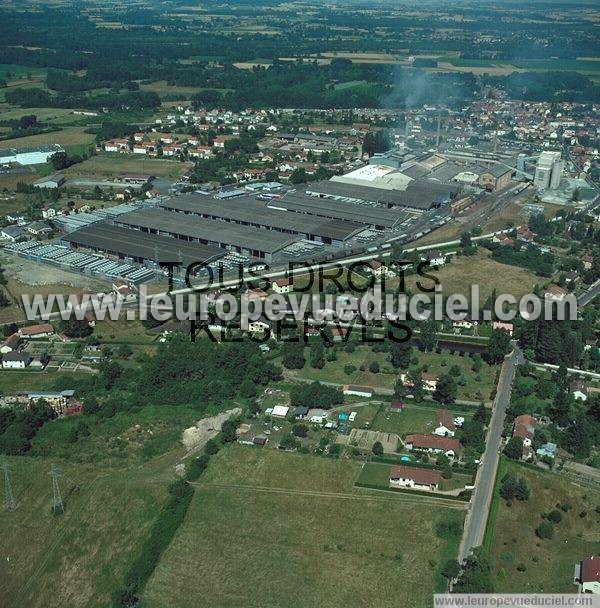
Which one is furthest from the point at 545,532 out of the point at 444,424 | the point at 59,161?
Result: the point at 59,161

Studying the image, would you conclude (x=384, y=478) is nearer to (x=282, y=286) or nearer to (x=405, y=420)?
(x=405, y=420)

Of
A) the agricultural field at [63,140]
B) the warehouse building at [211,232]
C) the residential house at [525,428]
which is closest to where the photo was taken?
the residential house at [525,428]

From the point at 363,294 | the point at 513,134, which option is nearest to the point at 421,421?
the point at 363,294

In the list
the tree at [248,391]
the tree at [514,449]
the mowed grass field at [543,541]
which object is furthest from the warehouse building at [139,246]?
the mowed grass field at [543,541]

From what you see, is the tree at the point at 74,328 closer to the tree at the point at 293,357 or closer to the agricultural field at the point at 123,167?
the tree at the point at 293,357

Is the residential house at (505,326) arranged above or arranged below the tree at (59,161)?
below

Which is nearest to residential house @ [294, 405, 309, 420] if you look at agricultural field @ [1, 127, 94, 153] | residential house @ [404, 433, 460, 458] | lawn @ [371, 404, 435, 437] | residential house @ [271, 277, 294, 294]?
lawn @ [371, 404, 435, 437]

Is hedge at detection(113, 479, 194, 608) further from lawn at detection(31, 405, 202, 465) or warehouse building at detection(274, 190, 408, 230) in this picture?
warehouse building at detection(274, 190, 408, 230)
